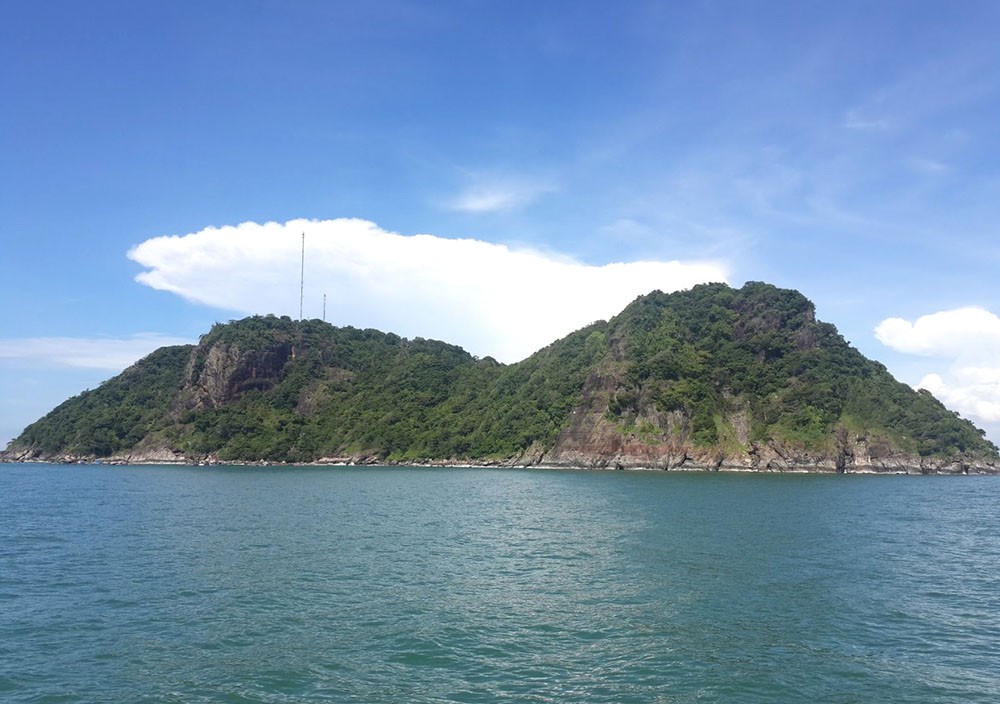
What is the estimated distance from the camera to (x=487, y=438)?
7564 inches

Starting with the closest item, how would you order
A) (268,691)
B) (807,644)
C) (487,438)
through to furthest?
(268,691) < (807,644) < (487,438)

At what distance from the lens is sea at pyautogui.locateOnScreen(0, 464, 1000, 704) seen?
18078 millimetres

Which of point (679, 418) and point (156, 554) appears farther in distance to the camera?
point (679, 418)

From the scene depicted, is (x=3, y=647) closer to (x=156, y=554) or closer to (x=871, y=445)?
(x=156, y=554)

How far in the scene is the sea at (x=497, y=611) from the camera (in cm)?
1808

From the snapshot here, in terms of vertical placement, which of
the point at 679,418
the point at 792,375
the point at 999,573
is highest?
the point at 792,375

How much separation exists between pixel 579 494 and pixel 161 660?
6611cm

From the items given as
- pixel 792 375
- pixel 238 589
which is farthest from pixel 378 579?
pixel 792 375

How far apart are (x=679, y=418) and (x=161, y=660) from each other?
14933cm

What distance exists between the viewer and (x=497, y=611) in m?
25.2

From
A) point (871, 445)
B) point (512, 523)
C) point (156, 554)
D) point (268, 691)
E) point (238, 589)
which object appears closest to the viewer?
point (268, 691)

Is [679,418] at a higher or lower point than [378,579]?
higher

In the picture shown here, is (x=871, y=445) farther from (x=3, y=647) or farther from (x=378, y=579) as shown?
(x=3, y=647)

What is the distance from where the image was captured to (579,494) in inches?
3233
